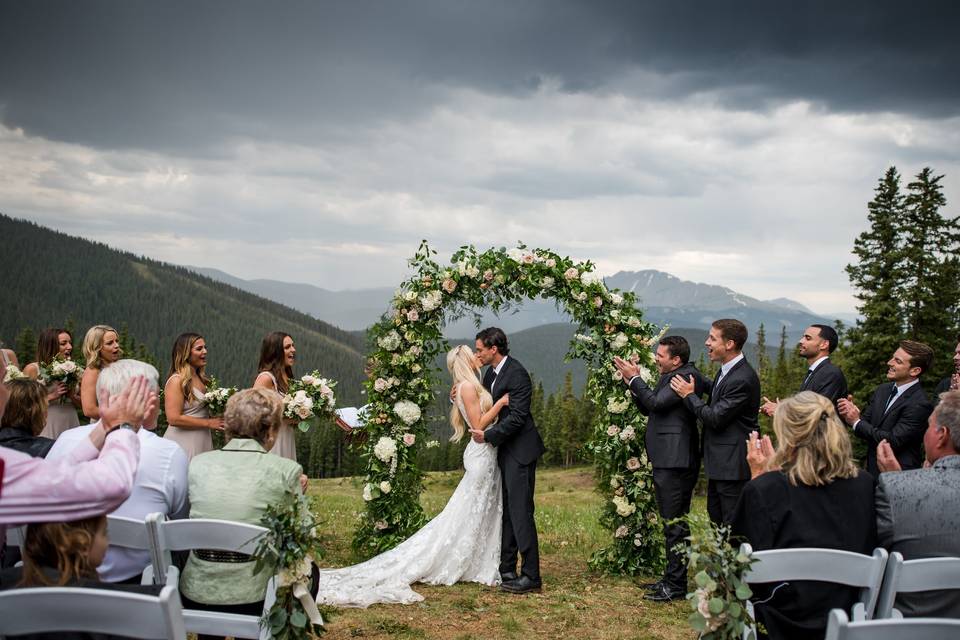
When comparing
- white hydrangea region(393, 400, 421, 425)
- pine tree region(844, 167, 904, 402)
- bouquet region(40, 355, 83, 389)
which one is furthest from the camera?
pine tree region(844, 167, 904, 402)

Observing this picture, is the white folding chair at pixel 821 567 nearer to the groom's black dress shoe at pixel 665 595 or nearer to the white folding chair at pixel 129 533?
the white folding chair at pixel 129 533

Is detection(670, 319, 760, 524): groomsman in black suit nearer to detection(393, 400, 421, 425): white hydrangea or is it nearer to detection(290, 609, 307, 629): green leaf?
detection(393, 400, 421, 425): white hydrangea

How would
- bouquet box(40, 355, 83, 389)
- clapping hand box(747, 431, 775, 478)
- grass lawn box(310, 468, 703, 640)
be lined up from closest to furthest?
1. clapping hand box(747, 431, 775, 478)
2. grass lawn box(310, 468, 703, 640)
3. bouquet box(40, 355, 83, 389)

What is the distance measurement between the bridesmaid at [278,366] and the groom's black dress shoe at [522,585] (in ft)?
9.11

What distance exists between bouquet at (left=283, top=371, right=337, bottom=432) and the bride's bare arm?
1.53m

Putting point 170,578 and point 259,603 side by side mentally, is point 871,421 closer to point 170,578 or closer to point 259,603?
point 259,603

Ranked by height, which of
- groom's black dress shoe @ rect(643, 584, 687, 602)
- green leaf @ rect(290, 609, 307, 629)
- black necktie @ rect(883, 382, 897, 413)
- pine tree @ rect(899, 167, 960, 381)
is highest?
pine tree @ rect(899, 167, 960, 381)

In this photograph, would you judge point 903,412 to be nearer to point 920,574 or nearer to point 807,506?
point 807,506

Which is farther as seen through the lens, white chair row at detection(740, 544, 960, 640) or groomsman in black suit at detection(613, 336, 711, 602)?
groomsman in black suit at detection(613, 336, 711, 602)

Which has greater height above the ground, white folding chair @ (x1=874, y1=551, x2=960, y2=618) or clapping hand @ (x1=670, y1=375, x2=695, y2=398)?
clapping hand @ (x1=670, y1=375, x2=695, y2=398)

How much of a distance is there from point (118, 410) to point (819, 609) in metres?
3.88

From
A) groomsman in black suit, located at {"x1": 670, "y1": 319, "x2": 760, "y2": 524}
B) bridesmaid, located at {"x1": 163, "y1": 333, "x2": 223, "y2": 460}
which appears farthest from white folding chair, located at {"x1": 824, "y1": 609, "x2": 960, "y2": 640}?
bridesmaid, located at {"x1": 163, "y1": 333, "x2": 223, "y2": 460}

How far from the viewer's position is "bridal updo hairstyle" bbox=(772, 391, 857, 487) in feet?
13.2

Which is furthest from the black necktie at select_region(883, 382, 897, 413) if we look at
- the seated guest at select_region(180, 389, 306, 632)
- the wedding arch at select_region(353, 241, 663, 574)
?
the seated guest at select_region(180, 389, 306, 632)
